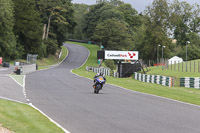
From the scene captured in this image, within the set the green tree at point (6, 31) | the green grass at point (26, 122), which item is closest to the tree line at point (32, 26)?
the green tree at point (6, 31)

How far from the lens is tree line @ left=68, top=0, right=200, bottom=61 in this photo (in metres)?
84.1

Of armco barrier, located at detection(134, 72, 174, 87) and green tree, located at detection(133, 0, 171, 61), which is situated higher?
green tree, located at detection(133, 0, 171, 61)

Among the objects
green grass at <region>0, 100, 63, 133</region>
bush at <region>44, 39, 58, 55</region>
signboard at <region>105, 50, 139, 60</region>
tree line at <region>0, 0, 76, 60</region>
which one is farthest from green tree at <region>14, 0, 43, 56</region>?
green grass at <region>0, 100, 63, 133</region>

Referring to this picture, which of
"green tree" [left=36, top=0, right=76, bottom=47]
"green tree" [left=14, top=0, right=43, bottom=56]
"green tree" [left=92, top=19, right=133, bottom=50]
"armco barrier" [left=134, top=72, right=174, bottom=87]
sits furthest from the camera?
"green tree" [left=92, top=19, right=133, bottom=50]

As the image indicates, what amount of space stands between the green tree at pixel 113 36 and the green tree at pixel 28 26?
88.7 feet

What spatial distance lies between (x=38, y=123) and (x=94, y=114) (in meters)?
3.00

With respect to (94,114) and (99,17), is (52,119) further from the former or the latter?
(99,17)

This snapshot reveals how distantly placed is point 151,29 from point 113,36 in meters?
24.2

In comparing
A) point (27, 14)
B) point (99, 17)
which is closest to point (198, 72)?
point (27, 14)

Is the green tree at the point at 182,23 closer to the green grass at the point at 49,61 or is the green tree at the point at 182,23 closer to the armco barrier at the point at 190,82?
the green grass at the point at 49,61

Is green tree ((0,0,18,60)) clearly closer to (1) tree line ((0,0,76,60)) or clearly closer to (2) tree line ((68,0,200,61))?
(1) tree line ((0,0,76,60))

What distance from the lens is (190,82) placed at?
34.5 metres

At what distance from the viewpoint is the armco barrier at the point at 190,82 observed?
1323 inches

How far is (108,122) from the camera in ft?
36.5
